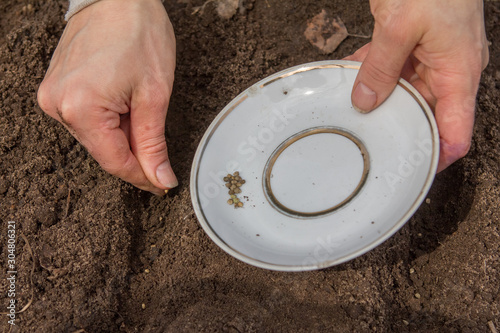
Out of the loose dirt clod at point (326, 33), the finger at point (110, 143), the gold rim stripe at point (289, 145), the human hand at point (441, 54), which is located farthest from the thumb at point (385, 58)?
the finger at point (110, 143)

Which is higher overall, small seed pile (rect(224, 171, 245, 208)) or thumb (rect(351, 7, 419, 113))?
thumb (rect(351, 7, 419, 113))

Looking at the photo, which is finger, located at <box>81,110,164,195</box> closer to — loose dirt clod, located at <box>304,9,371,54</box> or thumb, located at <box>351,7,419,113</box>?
thumb, located at <box>351,7,419,113</box>


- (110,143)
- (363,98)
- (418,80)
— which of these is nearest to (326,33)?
(418,80)

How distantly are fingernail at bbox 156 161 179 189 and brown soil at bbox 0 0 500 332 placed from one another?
0.52ft

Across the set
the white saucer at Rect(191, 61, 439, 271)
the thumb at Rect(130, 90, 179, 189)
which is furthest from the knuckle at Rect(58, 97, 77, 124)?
the white saucer at Rect(191, 61, 439, 271)

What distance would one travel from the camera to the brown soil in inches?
69.6

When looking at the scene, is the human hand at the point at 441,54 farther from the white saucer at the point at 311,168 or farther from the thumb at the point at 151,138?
the thumb at the point at 151,138

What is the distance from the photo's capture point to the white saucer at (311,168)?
162 centimetres

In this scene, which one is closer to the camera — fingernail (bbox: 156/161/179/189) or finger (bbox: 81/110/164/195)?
finger (bbox: 81/110/164/195)

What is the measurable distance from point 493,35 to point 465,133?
3.69 ft

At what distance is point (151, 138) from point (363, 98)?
85 centimetres

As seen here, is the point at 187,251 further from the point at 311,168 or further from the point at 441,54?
the point at 441,54

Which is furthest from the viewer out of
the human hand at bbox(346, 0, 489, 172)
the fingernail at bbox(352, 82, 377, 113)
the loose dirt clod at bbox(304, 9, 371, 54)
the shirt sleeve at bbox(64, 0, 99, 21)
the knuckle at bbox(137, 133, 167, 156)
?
the loose dirt clod at bbox(304, 9, 371, 54)

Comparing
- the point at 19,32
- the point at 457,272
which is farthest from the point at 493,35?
the point at 19,32
